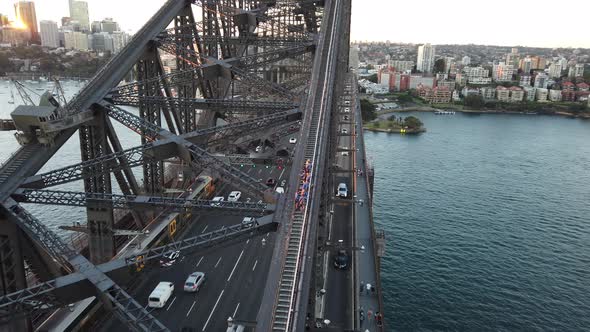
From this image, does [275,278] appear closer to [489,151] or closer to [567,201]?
[567,201]

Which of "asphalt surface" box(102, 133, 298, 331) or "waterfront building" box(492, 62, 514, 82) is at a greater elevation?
"waterfront building" box(492, 62, 514, 82)

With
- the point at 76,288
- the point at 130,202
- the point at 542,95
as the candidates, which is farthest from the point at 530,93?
the point at 76,288

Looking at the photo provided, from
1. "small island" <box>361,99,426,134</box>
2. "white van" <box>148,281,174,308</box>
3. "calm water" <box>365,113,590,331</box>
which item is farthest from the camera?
"small island" <box>361,99,426,134</box>

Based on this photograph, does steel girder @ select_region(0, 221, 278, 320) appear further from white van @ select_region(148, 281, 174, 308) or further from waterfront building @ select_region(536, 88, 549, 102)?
waterfront building @ select_region(536, 88, 549, 102)

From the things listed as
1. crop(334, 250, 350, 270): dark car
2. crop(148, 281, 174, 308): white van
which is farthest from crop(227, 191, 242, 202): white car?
crop(148, 281, 174, 308): white van

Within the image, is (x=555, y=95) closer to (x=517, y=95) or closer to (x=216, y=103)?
(x=517, y=95)

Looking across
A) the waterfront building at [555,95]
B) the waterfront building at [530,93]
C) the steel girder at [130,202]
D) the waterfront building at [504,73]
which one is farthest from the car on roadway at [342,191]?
the waterfront building at [504,73]
